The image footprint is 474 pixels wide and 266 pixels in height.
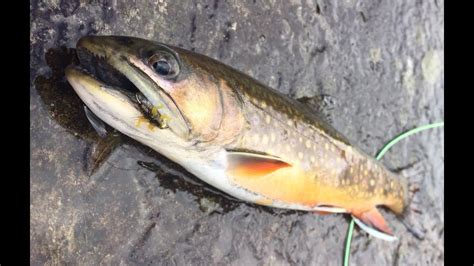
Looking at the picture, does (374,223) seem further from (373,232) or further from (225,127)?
(225,127)

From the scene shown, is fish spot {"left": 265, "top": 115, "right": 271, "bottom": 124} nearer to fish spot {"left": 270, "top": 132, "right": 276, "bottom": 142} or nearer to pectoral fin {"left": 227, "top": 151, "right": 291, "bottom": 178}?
fish spot {"left": 270, "top": 132, "right": 276, "bottom": 142}

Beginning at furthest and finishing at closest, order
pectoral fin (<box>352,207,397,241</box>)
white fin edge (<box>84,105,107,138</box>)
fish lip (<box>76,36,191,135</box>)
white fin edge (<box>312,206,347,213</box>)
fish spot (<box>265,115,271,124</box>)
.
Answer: pectoral fin (<box>352,207,397,241</box>), white fin edge (<box>312,206,347,213</box>), fish spot (<box>265,115,271,124</box>), white fin edge (<box>84,105,107,138</box>), fish lip (<box>76,36,191,135</box>)

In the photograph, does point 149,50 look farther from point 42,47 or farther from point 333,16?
point 333,16

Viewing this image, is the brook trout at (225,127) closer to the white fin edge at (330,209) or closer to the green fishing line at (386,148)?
the white fin edge at (330,209)

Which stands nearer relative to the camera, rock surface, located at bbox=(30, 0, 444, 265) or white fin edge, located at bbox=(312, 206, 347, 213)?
rock surface, located at bbox=(30, 0, 444, 265)

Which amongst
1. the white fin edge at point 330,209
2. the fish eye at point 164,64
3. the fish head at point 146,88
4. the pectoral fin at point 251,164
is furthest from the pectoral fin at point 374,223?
the fish eye at point 164,64

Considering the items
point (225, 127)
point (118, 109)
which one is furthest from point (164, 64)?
point (225, 127)

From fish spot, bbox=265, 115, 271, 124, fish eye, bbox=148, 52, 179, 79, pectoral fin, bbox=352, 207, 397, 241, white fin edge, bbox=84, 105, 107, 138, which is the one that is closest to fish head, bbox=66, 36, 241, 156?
fish eye, bbox=148, 52, 179, 79
